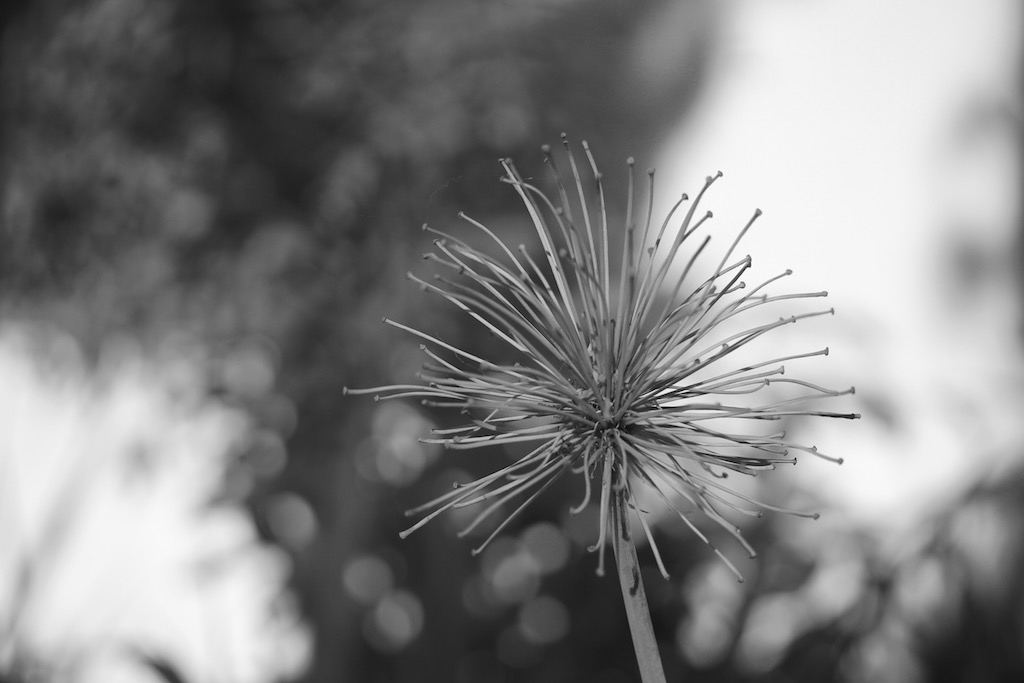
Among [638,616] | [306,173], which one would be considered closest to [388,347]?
[306,173]

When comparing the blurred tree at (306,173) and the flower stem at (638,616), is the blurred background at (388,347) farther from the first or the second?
the flower stem at (638,616)

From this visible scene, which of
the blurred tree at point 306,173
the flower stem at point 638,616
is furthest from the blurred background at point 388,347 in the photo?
the flower stem at point 638,616

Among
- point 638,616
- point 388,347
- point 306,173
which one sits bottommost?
point 638,616

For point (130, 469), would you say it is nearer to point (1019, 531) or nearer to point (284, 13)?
point (284, 13)

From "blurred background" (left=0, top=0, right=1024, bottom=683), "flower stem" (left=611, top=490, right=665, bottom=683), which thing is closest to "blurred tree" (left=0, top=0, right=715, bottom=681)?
"blurred background" (left=0, top=0, right=1024, bottom=683)

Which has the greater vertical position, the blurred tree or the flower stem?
the blurred tree

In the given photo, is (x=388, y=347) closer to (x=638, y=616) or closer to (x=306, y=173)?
(x=306, y=173)

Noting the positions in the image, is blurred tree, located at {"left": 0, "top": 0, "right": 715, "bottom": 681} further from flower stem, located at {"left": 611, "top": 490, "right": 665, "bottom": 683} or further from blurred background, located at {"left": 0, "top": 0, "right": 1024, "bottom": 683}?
flower stem, located at {"left": 611, "top": 490, "right": 665, "bottom": 683}

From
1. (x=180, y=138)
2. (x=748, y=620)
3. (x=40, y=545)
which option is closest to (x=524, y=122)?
(x=180, y=138)

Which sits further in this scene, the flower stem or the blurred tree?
the blurred tree
